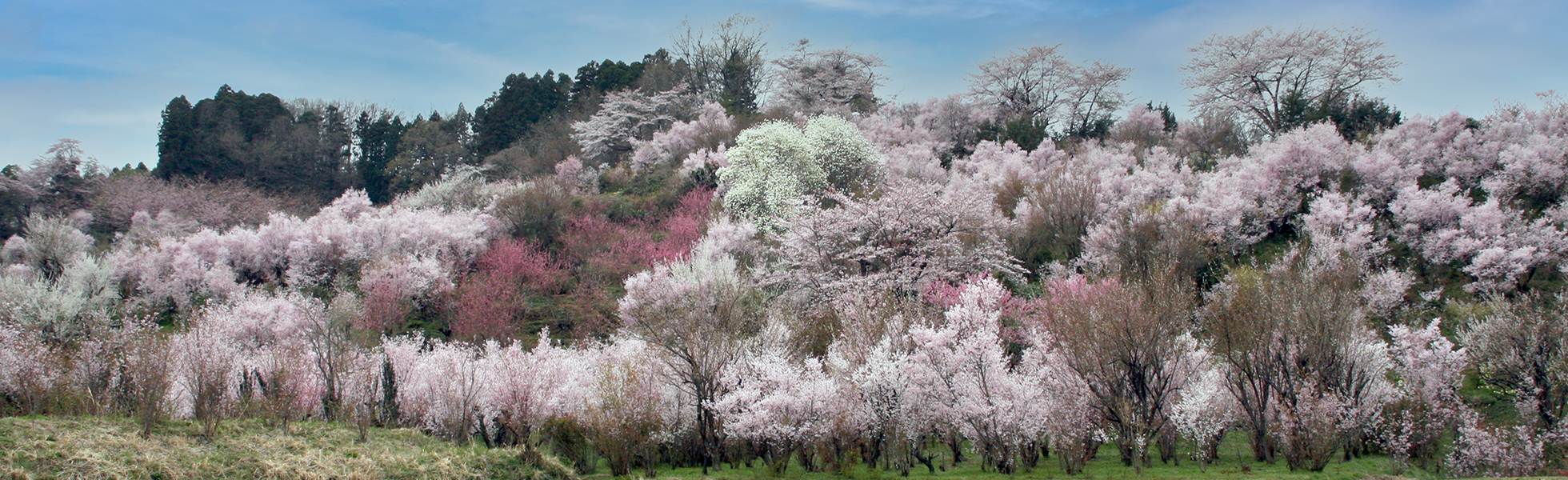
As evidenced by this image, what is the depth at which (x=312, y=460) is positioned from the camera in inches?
494

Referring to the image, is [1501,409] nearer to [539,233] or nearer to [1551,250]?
[1551,250]

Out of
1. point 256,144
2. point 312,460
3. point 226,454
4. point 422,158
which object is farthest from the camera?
point 422,158

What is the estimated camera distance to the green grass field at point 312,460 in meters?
10.7

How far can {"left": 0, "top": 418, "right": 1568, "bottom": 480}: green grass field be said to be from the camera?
35.2ft

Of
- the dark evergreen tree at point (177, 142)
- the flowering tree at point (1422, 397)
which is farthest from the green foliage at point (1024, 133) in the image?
the dark evergreen tree at point (177, 142)

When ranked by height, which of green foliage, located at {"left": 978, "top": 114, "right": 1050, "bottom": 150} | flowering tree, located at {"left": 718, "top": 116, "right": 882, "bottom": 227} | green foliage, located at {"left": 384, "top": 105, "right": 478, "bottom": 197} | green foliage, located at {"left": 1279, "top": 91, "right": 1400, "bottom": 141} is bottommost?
flowering tree, located at {"left": 718, "top": 116, "right": 882, "bottom": 227}

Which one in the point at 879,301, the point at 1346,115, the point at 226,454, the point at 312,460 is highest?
the point at 1346,115

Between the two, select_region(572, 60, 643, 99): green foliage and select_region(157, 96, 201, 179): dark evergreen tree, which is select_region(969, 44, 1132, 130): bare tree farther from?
select_region(157, 96, 201, 179): dark evergreen tree

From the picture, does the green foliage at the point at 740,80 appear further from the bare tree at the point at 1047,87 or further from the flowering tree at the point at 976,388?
the flowering tree at the point at 976,388

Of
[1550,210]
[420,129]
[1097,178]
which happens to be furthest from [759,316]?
[420,129]

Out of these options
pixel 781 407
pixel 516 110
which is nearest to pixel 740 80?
pixel 516 110

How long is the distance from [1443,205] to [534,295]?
1209 inches

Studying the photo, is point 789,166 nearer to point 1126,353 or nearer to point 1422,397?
point 1126,353

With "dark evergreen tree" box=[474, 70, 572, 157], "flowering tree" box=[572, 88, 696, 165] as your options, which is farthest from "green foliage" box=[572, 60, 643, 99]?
"flowering tree" box=[572, 88, 696, 165]
